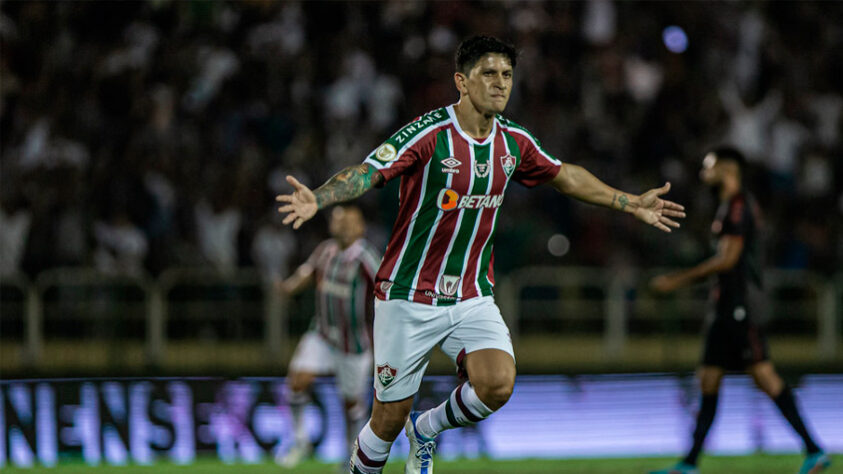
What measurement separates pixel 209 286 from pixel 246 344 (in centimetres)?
74

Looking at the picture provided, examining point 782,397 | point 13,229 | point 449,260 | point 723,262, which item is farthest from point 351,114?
point 449,260

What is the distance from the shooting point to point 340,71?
15.5 m

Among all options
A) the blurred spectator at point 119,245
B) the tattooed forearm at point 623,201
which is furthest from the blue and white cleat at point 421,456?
the blurred spectator at point 119,245

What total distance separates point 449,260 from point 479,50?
3.70ft

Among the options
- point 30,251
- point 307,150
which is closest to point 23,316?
point 30,251

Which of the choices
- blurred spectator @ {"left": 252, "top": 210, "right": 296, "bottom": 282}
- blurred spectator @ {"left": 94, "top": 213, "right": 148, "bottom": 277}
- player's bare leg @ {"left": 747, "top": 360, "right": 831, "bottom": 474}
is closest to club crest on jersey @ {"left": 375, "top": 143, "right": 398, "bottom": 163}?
player's bare leg @ {"left": 747, "top": 360, "right": 831, "bottom": 474}

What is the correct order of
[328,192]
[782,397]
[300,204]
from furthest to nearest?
[782,397], [328,192], [300,204]

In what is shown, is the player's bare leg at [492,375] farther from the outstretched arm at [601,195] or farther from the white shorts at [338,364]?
the white shorts at [338,364]

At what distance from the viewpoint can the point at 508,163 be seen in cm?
638

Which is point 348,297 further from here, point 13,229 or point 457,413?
point 13,229

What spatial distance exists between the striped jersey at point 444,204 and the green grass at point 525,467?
322 centimetres

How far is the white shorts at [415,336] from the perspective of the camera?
6.31 metres

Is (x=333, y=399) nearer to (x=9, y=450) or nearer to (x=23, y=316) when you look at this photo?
(x=9, y=450)

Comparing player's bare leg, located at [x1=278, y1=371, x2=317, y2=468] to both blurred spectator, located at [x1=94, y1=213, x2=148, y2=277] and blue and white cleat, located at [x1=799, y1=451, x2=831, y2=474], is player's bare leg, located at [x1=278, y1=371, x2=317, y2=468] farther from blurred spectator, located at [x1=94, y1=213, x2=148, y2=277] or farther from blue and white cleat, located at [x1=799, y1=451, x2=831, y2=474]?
blue and white cleat, located at [x1=799, y1=451, x2=831, y2=474]
